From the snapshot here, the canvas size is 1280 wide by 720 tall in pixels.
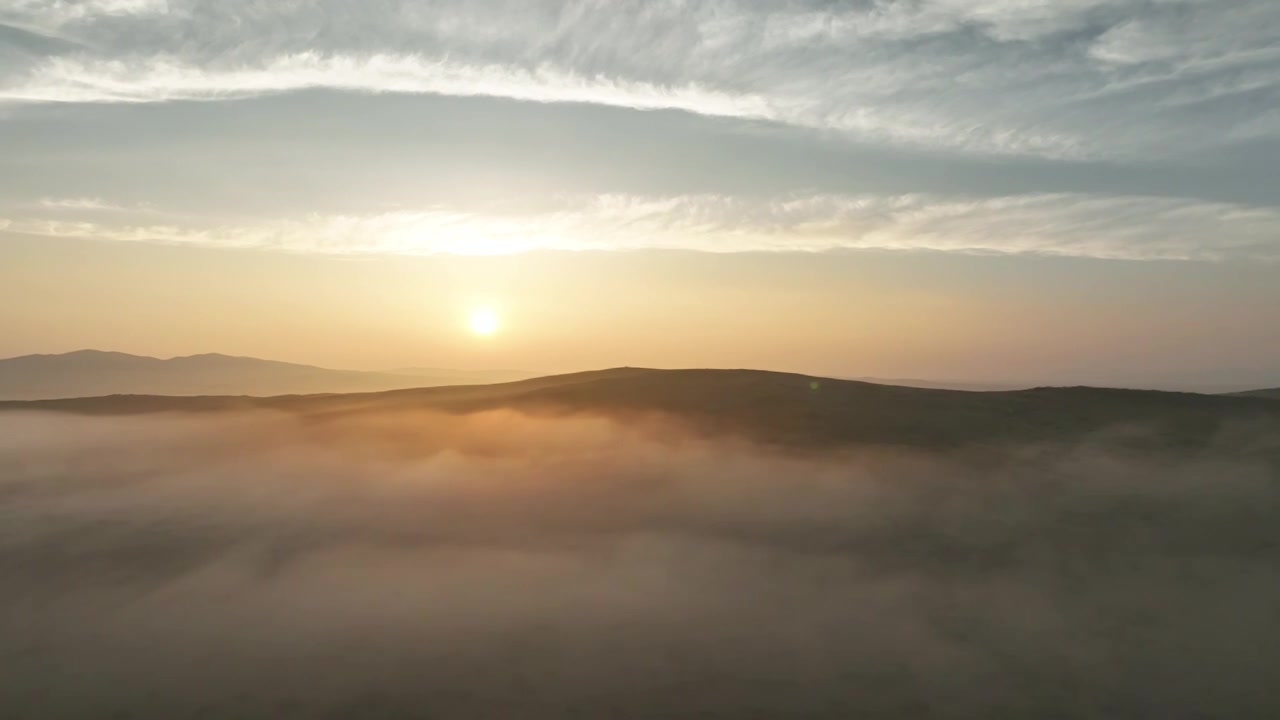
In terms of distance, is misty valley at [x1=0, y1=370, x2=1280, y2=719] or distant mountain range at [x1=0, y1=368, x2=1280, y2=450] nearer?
misty valley at [x1=0, y1=370, x2=1280, y2=719]

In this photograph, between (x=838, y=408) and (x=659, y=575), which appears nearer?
(x=659, y=575)

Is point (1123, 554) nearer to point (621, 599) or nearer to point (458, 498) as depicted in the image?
point (621, 599)

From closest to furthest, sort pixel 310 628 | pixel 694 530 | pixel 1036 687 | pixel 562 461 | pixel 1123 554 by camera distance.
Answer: pixel 1036 687 → pixel 310 628 → pixel 1123 554 → pixel 694 530 → pixel 562 461

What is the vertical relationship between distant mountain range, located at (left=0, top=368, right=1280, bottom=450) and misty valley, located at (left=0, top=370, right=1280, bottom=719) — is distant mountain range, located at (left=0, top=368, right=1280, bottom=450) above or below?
above

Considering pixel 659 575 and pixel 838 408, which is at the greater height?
pixel 838 408

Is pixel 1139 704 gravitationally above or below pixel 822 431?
below

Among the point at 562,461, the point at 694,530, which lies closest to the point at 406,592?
the point at 694,530

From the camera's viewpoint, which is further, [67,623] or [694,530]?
[694,530]

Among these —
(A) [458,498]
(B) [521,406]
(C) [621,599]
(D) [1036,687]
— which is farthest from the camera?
(B) [521,406]
